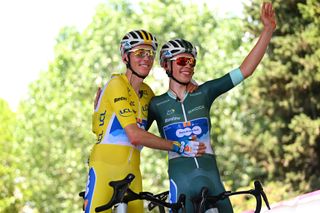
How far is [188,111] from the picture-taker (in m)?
4.57

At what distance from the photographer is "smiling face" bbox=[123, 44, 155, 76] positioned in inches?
184

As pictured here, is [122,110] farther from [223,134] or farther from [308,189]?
[223,134]

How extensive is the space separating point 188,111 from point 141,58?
418mm

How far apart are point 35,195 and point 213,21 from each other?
7843 mm

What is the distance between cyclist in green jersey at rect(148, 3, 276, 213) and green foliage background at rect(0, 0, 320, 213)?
662 inches

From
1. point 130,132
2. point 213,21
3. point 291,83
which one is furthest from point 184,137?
point 213,21

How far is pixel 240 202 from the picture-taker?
2186 cm

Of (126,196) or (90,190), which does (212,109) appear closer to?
(90,190)

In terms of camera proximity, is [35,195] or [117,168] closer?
[117,168]

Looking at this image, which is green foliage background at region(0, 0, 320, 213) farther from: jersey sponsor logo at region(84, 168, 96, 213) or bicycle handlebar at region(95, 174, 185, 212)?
bicycle handlebar at region(95, 174, 185, 212)

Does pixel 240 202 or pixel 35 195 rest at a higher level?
pixel 35 195

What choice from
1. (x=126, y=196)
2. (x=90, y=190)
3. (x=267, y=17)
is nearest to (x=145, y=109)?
(x=90, y=190)

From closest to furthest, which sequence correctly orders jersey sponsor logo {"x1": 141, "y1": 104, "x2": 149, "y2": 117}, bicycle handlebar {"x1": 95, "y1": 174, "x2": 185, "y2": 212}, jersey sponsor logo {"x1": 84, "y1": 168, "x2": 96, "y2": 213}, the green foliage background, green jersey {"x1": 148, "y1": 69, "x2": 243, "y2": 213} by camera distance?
bicycle handlebar {"x1": 95, "y1": 174, "x2": 185, "y2": 212} → green jersey {"x1": 148, "y1": 69, "x2": 243, "y2": 213} → jersey sponsor logo {"x1": 84, "y1": 168, "x2": 96, "y2": 213} → jersey sponsor logo {"x1": 141, "y1": 104, "x2": 149, "y2": 117} → the green foliage background

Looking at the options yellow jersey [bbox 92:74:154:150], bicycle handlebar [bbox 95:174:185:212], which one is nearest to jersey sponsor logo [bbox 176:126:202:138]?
yellow jersey [bbox 92:74:154:150]
